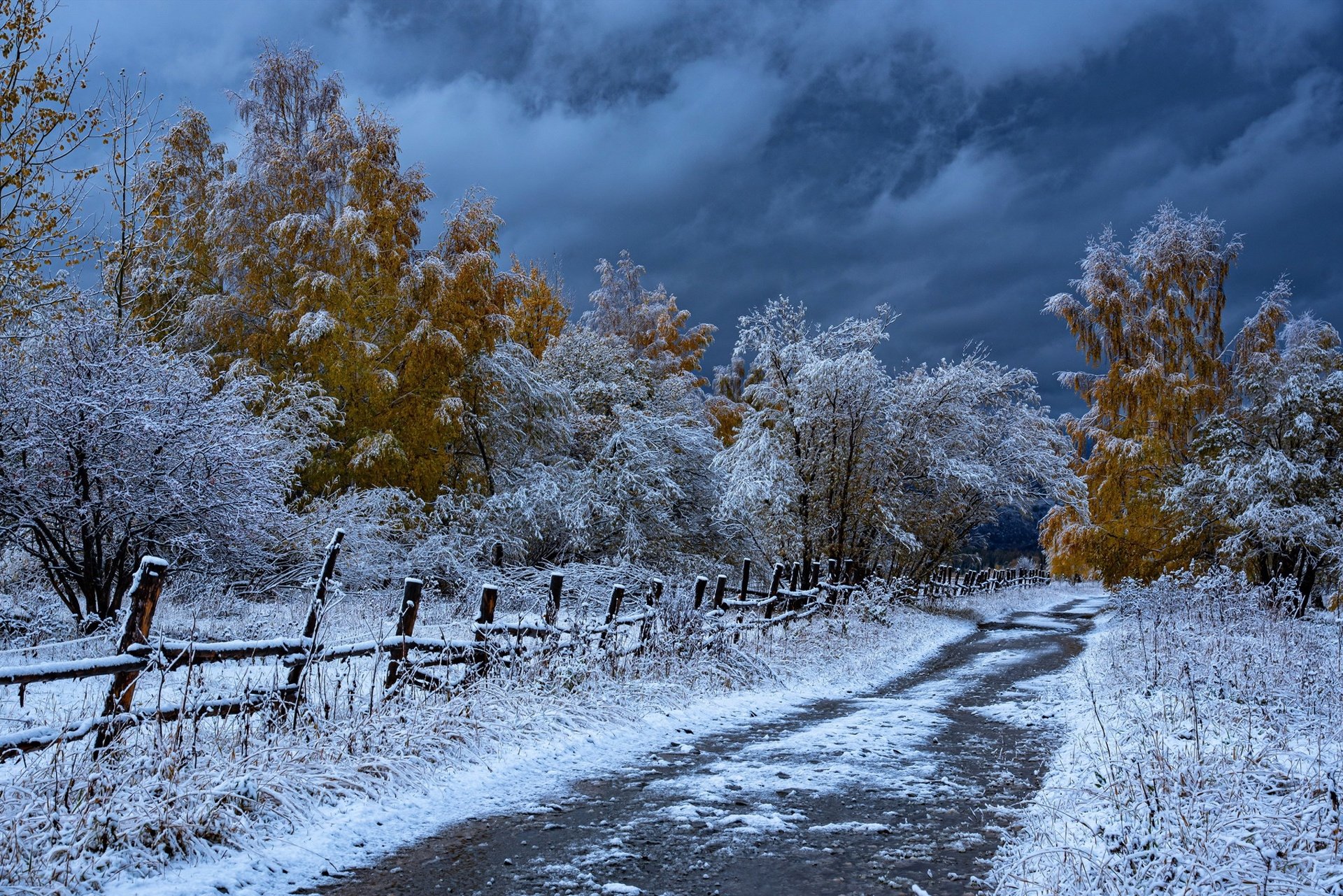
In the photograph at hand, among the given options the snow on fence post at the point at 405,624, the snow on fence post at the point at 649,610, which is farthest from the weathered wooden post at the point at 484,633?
the snow on fence post at the point at 649,610

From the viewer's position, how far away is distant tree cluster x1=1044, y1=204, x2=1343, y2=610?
57.2ft

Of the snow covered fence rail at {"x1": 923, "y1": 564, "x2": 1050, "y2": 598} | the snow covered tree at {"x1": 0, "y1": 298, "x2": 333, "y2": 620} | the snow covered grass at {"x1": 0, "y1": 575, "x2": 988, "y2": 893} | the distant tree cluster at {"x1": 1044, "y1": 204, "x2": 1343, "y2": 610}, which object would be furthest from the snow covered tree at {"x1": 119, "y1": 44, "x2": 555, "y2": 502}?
the distant tree cluster at {"x1": 1044, "y1": 204, "x2": 1343, "y2": 610}

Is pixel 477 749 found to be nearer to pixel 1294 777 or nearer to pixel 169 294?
pixel 1294 777

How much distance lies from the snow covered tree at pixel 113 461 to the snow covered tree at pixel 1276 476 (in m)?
19.2

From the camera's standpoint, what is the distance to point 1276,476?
16969 millimetres

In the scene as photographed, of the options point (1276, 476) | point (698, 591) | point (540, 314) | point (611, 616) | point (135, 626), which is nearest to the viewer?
point (135, 626)

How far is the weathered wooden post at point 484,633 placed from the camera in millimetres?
7434

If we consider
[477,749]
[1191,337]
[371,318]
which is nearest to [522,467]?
[371,318]

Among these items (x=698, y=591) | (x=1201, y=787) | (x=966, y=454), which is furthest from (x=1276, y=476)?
(x=1201, y=787)

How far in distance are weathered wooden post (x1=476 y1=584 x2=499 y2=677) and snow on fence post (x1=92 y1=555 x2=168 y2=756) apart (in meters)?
2.90

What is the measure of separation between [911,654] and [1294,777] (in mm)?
10832

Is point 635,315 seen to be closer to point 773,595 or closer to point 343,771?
point 773,595

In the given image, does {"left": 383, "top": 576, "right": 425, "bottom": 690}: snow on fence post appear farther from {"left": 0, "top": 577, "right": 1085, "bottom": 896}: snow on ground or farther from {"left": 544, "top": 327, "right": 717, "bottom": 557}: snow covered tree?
{"left": 544, "top": 327, "right": 717, "bottom": 557}: snow covered tree

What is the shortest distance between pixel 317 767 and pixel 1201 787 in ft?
16.7
